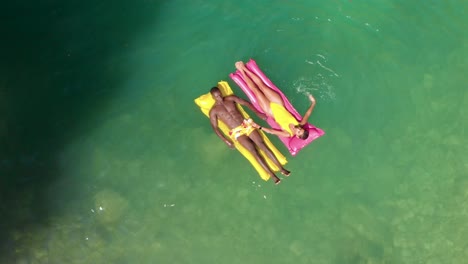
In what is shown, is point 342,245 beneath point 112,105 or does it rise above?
beneath

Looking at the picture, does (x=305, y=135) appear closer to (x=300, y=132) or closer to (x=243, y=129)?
(x=300, y=132)

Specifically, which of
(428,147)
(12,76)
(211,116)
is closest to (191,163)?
(211,116)

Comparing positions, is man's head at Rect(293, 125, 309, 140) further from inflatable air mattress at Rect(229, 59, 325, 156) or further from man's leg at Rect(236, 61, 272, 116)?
man's leg at Rect(236, 61, 272, 116)

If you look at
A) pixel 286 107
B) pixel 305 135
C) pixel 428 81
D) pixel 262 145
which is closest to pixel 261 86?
pixel 286 107

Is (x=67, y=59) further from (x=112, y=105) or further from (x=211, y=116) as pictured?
(x=211, y=116)

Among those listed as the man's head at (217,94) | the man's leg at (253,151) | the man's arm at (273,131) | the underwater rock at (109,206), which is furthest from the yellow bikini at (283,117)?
the underwater rock at (109,206)

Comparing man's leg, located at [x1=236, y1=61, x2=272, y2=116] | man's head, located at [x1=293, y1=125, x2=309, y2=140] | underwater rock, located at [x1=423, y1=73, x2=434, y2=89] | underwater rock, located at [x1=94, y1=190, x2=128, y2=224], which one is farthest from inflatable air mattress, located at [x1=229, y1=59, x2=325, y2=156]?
underwater rock, located at [x1=94, y1=190, x2=128, y2=224]
